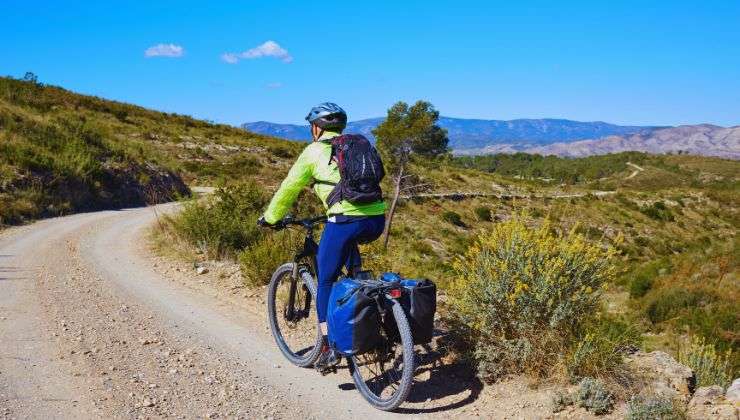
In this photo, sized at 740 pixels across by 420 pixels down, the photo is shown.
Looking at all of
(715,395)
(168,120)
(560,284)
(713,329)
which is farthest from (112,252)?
(168,120)

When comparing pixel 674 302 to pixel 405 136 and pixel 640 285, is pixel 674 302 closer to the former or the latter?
pixel 640 285

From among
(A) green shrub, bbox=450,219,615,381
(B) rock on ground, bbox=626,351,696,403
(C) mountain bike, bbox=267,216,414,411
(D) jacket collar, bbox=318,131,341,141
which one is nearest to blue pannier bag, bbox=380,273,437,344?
(C) mountain bike, bbox=267,216,414,411

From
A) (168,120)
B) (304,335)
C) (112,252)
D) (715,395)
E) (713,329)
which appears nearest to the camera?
(715,395)

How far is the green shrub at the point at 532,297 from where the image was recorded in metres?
4.79

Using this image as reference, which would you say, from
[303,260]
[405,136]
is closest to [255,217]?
[303,260]

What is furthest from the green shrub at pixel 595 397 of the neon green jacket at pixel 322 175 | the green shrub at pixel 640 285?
the green shrub at pixel 640 285

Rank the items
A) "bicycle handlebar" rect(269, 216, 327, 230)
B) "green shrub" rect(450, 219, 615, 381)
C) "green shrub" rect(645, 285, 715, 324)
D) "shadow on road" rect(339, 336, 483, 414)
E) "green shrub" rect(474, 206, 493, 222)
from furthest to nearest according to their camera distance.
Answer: "green shrub" rect(474, 206, 493, 222), "green shrub" rect(645, 285, 715, 324), "bicycle handlebar" rect(269, 216, 327, 230), "green shrub" rect(450, 219, 615, 381), "shadow on road" rect(339, 336, 483, 414)

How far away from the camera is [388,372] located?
15.9 feet

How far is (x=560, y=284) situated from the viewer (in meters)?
4.87

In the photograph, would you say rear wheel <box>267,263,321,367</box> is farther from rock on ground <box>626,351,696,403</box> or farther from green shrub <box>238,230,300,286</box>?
rock on ground <box>626,351,696,403</box>

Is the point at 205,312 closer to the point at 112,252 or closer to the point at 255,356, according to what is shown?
the point at 255,356

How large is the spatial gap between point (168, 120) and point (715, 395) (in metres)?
50.8

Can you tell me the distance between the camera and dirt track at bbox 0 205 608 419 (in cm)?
439

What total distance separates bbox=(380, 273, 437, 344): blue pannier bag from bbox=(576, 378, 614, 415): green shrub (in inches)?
52.3
